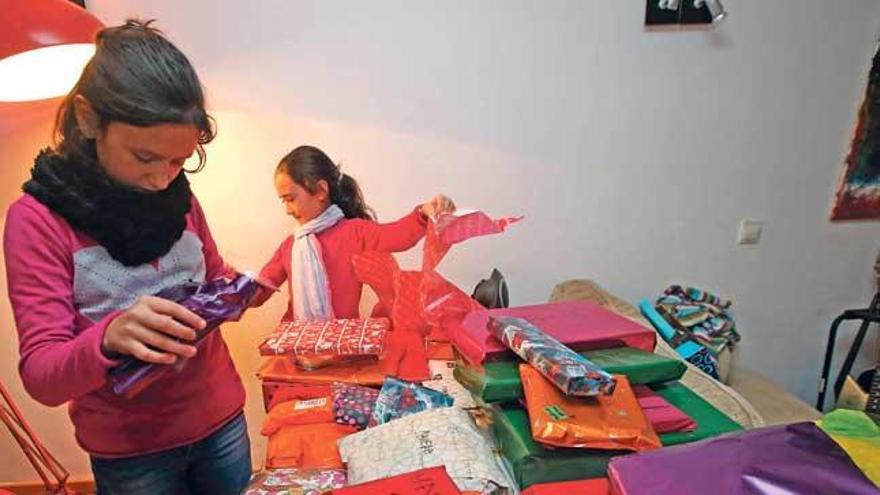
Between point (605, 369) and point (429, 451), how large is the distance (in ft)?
1.00

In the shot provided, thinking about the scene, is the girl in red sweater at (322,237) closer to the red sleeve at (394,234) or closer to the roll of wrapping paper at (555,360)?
the red sleeve at (394,234)

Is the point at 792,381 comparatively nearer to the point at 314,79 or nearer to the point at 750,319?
the point at 750,319

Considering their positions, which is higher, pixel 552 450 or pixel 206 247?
pixel 206 247

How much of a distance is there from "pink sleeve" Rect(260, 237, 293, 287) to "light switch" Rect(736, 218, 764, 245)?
57.4 inches

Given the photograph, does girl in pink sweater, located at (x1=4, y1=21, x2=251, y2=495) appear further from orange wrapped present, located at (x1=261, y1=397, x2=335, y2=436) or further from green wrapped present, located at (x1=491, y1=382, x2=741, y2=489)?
green wrapped present, located at (x1=491, y1=382, x2=741, y2=489)

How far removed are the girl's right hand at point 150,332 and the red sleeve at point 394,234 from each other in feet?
2.48

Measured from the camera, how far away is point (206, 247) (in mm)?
954

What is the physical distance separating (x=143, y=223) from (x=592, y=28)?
1277 millimetres

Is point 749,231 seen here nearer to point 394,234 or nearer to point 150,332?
Answer: point 394,234

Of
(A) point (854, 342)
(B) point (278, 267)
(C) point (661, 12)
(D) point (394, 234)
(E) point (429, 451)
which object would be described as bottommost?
(A) point (854, 342)

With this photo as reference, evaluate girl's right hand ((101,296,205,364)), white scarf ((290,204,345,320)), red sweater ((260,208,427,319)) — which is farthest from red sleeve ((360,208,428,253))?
girl's right hand ((101,296,205,364))

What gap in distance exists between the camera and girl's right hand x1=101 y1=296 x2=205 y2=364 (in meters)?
0.58

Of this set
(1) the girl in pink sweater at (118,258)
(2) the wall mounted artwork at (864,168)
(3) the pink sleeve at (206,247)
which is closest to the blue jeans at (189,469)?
(1) the girl in pink sweater at (118,258)

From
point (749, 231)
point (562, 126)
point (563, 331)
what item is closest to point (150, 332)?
point (563, 331)
